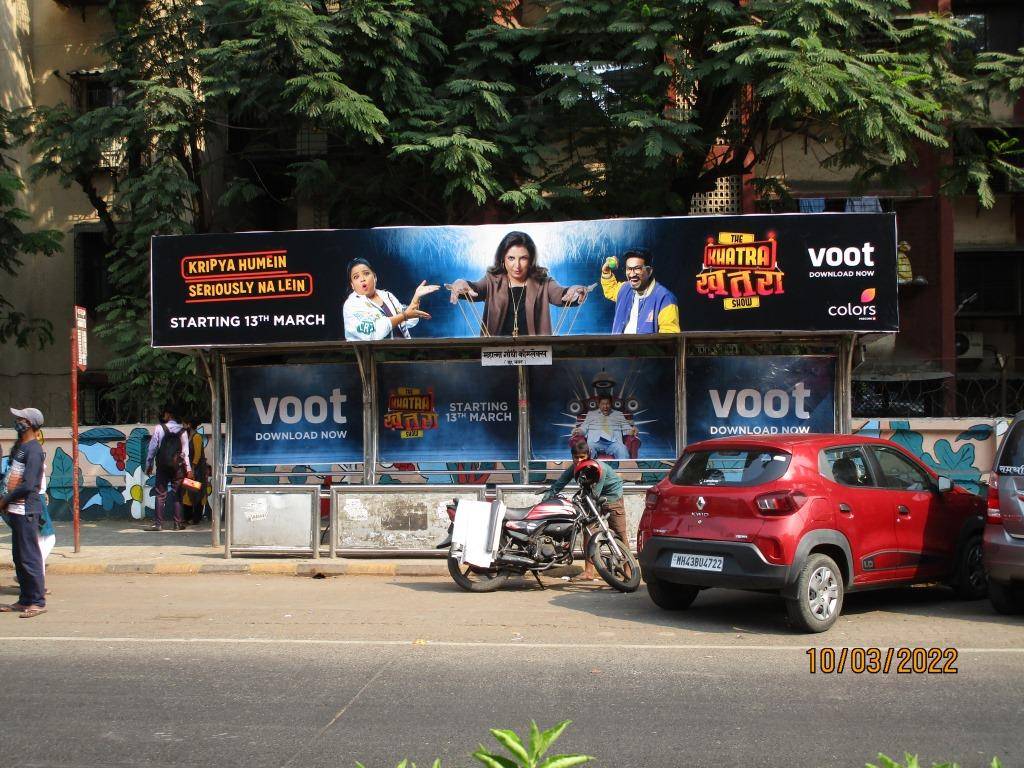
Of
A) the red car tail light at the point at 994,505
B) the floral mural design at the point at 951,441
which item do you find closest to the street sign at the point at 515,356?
the floral mural design at the point at 951,441

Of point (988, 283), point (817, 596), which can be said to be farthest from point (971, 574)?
point (988, 283)

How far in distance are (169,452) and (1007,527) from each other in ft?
40.1

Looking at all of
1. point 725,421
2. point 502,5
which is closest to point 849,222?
point 725,421

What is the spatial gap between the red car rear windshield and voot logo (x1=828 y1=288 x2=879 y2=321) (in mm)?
4184

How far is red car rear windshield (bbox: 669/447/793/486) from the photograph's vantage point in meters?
8.02

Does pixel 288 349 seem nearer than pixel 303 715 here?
No

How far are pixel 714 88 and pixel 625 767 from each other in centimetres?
1140

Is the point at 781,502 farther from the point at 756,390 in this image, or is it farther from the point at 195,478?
the point at 195,478

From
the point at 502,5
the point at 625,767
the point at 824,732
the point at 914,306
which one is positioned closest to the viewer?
the point at 625,767

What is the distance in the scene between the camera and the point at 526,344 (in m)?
13.0

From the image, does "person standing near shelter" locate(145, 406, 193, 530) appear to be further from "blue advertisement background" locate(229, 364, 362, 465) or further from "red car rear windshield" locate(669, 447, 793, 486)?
"red car rear windshield" locate(669, 447, 793, 486)

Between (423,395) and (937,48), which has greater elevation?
(937,48)

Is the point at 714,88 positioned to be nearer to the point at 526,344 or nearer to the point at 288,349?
the point at 526,344
